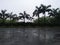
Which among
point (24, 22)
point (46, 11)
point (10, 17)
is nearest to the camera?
point (46, 11)

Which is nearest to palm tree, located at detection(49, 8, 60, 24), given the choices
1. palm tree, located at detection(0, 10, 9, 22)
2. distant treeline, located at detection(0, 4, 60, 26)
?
distant treeline, located at detection(0, 4, 60, 26)

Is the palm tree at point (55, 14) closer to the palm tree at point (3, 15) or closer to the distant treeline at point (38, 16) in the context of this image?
the distant treeline at point (38, 16)

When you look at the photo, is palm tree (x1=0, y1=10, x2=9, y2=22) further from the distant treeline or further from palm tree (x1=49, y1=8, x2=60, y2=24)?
palm tree (x1=49, y1=8, x2=60, y2=24)

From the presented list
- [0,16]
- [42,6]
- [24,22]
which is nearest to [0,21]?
[0,16]

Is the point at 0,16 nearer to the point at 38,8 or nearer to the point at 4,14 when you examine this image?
the point at 4,14

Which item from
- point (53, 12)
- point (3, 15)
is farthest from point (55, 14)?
point (3, 15)

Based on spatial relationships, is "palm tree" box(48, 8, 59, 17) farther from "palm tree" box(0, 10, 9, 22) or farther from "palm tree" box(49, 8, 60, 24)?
"palm tree" box(0, 10, 9, 22)

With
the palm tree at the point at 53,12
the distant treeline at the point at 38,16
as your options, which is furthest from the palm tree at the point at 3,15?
the palm tree at the point at 53,12

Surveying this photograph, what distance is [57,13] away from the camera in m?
36.3

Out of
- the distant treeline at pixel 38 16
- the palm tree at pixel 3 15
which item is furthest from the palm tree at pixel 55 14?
the palm tree at pixel 3 15

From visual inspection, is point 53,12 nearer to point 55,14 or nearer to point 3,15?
point 55,14

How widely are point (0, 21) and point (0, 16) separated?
1.59 meters

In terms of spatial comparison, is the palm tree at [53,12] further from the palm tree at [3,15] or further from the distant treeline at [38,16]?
the palm tree at [3,15]

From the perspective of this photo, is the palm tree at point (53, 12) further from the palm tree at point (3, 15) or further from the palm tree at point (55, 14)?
the palm tree at point (3, 15)
